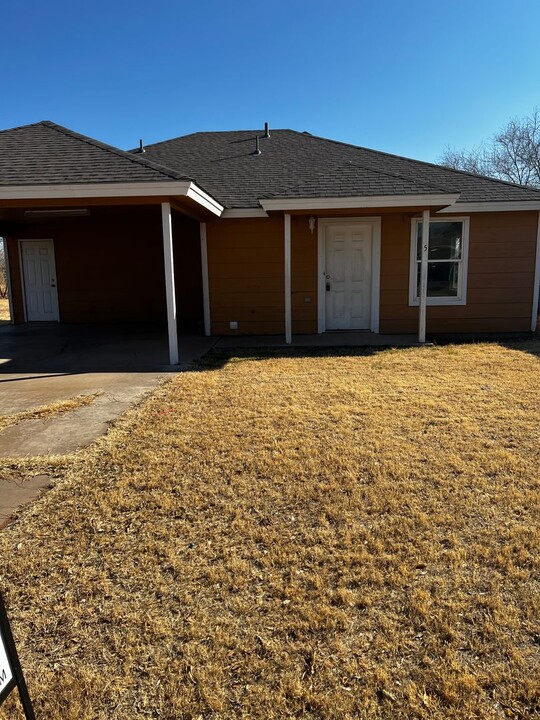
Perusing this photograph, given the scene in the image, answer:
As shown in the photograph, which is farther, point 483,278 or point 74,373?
point 483,278

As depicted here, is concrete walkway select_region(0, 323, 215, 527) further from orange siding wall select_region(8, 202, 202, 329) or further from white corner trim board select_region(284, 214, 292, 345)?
white corner trim board select_region(284, 214, 292, 345)

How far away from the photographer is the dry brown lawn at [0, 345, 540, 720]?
1.86m

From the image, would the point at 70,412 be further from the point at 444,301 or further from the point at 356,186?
the point at 444,301

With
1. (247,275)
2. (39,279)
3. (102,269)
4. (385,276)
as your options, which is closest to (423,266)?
(385,276)

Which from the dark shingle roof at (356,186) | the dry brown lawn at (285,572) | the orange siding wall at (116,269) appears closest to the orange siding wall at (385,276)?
the dark shingle roof at (356,186)

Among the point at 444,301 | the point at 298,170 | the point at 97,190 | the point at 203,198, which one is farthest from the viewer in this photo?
the point at 298,170

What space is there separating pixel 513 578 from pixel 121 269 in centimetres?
1182

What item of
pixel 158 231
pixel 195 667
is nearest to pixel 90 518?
pixel 195 667

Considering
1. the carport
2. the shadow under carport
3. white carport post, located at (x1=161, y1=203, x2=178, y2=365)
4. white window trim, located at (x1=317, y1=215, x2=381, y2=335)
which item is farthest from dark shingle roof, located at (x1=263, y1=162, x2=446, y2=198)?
the carport

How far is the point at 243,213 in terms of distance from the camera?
1000 cm

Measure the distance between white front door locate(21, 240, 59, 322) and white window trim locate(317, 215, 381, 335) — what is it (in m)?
6.94

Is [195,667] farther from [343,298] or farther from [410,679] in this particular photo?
[343,298]

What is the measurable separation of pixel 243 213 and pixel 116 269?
432 centimetres

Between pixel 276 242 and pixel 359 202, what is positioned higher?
pixel 359 202
